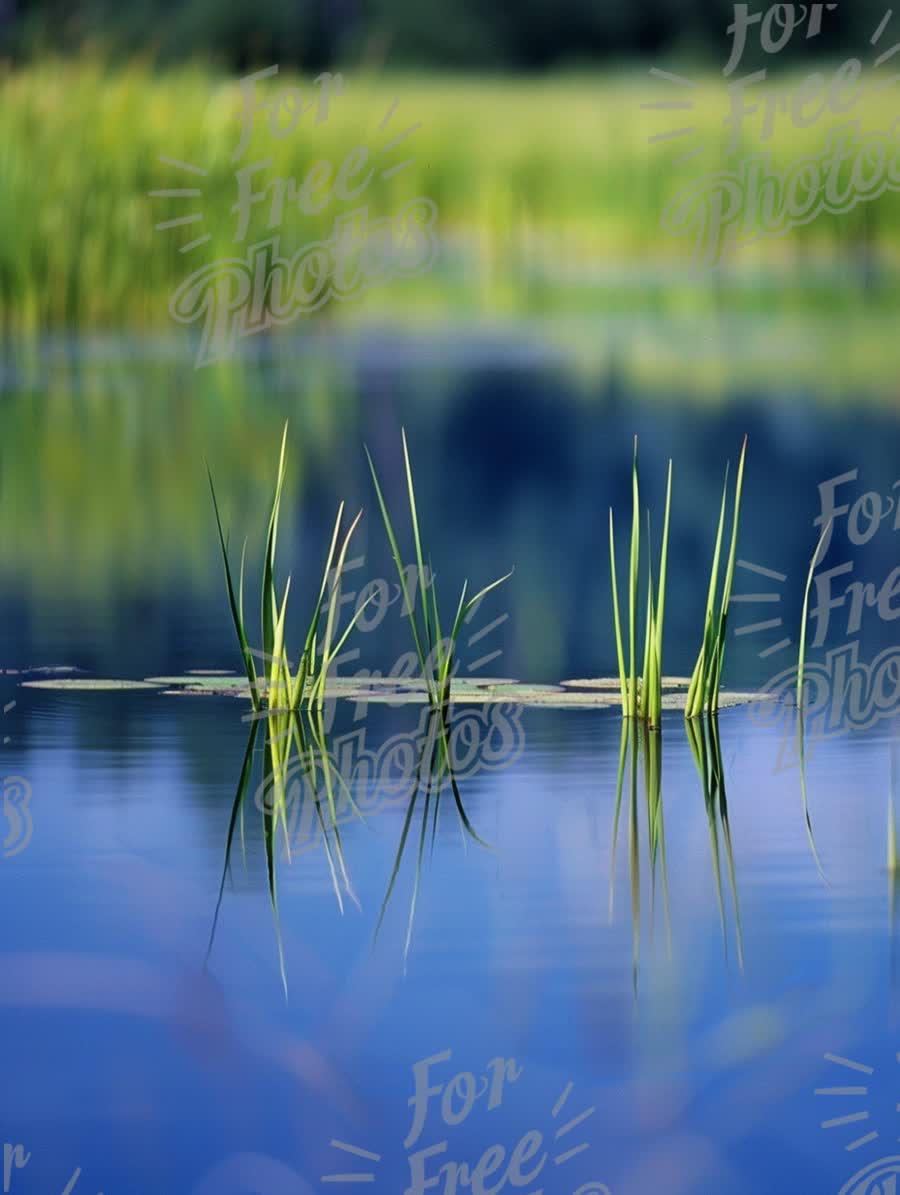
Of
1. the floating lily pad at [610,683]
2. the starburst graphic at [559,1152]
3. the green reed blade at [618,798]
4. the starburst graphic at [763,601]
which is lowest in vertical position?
the starburst graphic at [559,1152]

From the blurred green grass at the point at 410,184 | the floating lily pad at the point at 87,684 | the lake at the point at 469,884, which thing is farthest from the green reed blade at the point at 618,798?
the blurred green grass at the point at 410,184

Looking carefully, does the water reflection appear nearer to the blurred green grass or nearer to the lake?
the lake

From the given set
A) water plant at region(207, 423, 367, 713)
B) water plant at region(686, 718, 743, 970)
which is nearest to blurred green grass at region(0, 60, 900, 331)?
water plant at region(207, 423, 367, 713)

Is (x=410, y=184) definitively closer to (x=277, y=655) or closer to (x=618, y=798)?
(x=277, y=655)

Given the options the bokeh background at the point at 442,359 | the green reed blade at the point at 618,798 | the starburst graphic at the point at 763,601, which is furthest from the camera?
the bokeh background at the point at 442,359

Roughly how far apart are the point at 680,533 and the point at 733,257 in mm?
9964

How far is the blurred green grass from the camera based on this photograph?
33.5ft

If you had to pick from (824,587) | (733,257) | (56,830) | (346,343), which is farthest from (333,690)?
(733,257)

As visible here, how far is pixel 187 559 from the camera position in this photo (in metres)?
5.56

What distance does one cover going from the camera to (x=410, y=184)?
47.4 ft

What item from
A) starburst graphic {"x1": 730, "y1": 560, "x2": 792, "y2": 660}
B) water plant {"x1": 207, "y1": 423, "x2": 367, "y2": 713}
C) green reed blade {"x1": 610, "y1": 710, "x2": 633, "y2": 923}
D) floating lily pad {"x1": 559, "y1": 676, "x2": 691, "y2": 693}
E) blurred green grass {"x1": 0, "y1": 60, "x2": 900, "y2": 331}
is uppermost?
blurred green grass {"x1": 0, "y1": 60, "x2": 900, "y2": 331}

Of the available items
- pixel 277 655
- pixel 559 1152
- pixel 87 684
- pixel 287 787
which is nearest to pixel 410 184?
pixel 87 684

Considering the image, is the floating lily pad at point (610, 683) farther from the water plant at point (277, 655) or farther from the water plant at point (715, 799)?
the water plant at point (277, 655)

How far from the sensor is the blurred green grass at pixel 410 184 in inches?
402
